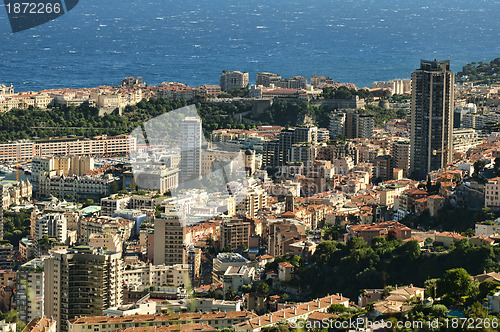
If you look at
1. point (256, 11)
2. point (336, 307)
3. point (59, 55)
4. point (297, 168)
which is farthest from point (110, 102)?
point (256, 11)

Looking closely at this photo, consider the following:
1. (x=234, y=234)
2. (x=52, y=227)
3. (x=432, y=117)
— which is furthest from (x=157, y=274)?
(x=432, y=117)

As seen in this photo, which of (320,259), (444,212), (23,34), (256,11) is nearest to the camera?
(320,259)

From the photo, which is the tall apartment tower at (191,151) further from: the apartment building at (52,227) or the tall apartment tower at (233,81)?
the tall apartment tower at (233,81)

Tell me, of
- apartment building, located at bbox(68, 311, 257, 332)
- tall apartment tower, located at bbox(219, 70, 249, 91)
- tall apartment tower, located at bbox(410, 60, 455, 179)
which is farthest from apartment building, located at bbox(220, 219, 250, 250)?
tall apartment tower, located at bbox(219, 70, 249, 91)

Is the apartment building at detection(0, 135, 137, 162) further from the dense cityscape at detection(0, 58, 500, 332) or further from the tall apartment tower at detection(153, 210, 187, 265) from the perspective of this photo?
the tall apartment tower at detection(153, 210, 187, 265)

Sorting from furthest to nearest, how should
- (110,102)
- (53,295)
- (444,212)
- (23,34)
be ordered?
(23,34)
(110,102)
(444,212)
(53,295)

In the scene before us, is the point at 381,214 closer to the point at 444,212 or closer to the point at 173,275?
the point at 444,212

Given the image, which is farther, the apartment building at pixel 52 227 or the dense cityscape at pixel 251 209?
the apartment building at pixel 52 227

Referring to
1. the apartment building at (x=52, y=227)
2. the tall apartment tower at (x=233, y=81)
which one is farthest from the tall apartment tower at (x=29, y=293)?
the tall apartment tower at (x=233, y=81)
